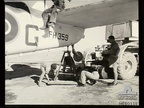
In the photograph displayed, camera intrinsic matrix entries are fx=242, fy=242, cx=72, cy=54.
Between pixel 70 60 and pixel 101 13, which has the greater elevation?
pixel 101 13

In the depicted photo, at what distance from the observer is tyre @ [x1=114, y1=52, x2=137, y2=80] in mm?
3449

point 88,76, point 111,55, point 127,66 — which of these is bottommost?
point 88,76

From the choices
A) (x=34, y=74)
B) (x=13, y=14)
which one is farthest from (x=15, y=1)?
(x=34, y=74)

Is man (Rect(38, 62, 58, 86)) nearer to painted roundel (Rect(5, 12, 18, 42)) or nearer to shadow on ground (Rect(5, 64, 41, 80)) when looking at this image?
shadow on ground (Rect(5, 64, 41, 80))

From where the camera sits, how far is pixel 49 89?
351cm

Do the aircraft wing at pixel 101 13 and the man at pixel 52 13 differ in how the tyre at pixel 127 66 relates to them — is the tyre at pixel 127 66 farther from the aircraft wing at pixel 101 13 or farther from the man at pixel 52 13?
the man at pixel 52 13

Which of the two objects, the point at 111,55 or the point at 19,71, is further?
the point at 19,71

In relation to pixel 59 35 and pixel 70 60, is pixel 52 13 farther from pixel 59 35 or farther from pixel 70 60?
pixel 70 60

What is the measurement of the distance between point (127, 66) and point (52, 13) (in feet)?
4.38

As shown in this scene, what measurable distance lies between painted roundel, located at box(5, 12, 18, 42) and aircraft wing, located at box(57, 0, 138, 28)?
0.65 meters

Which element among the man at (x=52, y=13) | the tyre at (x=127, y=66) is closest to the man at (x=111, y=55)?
the tyre at (x=127, y=66)

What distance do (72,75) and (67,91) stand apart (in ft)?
0.81

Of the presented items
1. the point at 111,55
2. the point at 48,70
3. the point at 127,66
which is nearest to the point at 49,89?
the point at 48,70

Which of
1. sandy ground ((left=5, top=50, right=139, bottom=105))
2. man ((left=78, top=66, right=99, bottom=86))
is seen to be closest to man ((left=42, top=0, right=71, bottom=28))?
sandy ground ((left=5, top=50, right=139, bottom=105))
